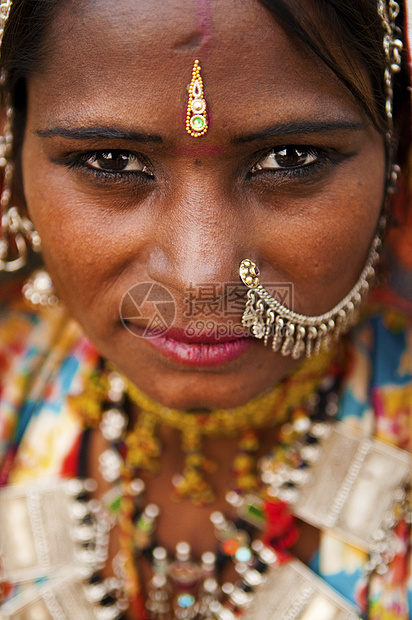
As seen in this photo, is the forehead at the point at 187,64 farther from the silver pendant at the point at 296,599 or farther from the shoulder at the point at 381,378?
the silver pendant at the point at 296,599

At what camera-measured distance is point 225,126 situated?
1073 millimetres

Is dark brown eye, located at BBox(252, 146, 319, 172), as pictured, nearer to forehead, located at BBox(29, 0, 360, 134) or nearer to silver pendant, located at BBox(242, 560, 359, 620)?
forehead, located at BBox(29, 0, 360, 134)

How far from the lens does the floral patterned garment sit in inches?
56.5

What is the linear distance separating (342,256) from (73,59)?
25.4 inches

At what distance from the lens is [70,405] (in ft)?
5.93

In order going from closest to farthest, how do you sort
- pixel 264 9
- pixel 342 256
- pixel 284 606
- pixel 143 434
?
1. pixel 264 9
2. pixel 342 256
3. pixel 284 606
4. pixel 143 434

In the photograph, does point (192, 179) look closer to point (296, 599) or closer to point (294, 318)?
point (294, 318)

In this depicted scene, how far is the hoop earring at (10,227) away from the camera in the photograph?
143 cm

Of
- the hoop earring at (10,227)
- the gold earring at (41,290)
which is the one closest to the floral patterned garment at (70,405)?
the gold earring at (41,290)

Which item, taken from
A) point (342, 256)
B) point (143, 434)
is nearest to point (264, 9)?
point (342, 256)

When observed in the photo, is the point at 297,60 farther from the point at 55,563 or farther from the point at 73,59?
the point at 55,563

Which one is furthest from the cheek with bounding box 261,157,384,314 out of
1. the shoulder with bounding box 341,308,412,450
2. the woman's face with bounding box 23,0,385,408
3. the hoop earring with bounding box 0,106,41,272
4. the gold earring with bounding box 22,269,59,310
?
the gold earring with bounding box 22,269,59,310

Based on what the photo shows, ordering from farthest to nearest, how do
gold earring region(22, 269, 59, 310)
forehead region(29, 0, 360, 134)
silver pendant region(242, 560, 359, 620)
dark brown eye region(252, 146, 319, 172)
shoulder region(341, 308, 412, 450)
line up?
gold earring region(22, 269, 59, 310) → shoulder region(341, 308, 412, 450) → silver pendant region(242, 560, 359, 620) → dark brown eye region(252, 146, 319, 172) → forehead region(29, 0, 360, 134)

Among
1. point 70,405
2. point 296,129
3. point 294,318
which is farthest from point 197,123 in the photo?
point 70,405
